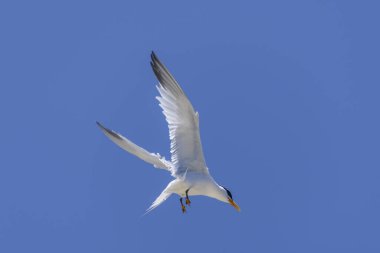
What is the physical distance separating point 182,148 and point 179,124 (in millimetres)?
433

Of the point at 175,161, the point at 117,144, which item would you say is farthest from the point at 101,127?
the point at 175,161

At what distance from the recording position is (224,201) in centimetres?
1437

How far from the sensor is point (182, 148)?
13.9 metres

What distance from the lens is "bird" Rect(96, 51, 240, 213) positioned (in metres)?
13.5

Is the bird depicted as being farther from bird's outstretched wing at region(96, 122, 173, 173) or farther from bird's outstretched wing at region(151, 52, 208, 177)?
bird's outstretched wing at region(96, 122, 173, 173)

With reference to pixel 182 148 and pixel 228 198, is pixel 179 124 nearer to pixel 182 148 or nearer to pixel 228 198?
pixel 182 148

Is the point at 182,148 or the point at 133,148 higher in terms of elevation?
the point at 133,148

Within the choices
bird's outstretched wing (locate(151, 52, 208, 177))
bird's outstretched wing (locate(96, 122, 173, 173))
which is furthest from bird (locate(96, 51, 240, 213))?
bird's outstretched wing (locate(96, 122, 173, 173))

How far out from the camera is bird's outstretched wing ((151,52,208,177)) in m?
13.4

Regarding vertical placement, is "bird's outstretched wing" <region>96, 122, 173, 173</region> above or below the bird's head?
above

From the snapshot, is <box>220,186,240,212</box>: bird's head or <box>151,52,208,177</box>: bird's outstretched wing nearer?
<box>151,52,208,177</box>: bird's outstretched wing

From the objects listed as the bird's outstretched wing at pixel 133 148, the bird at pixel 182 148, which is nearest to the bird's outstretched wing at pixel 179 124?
the bird at pixel 182 148

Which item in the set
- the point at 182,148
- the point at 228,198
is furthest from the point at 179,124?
the point at 228,198

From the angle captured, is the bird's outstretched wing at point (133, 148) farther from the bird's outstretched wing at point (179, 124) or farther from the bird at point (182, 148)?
the bird's outstretched wing at point (179, 124)
